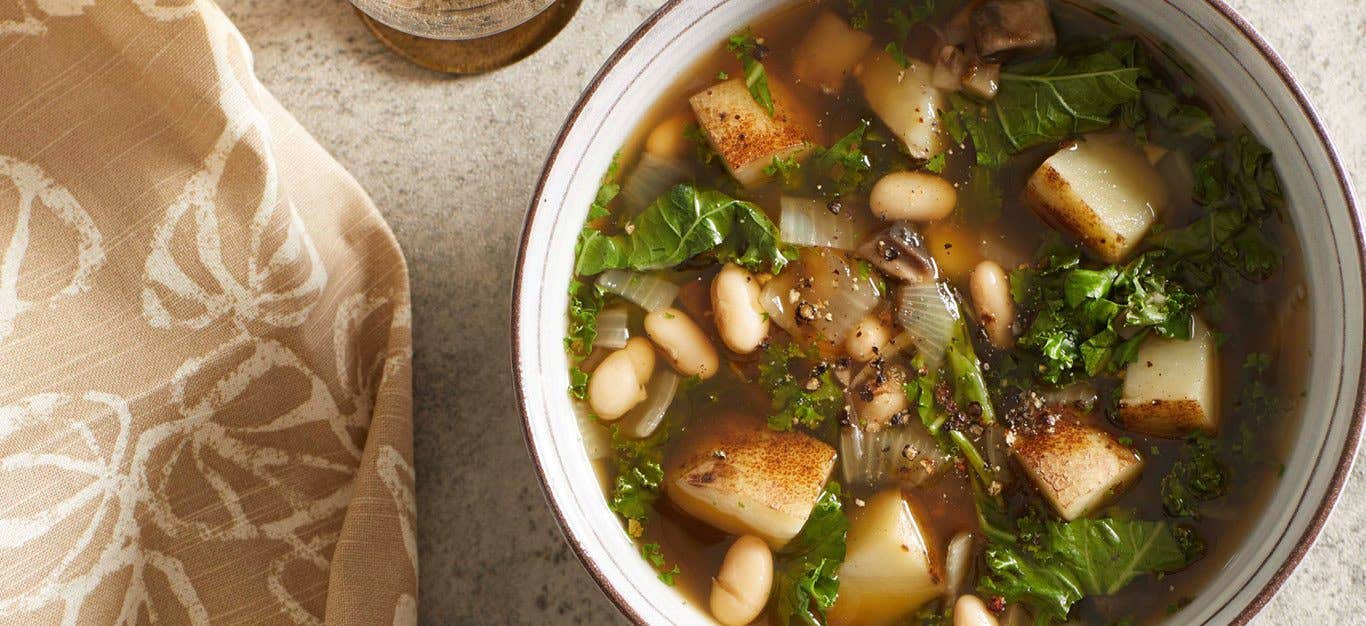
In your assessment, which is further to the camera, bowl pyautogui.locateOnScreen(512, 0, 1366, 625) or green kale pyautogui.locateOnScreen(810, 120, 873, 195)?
green kale pyautogui.locateOnScreen(810, 120, 873, 195)

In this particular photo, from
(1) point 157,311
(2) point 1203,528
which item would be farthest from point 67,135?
(2) point 1203,528

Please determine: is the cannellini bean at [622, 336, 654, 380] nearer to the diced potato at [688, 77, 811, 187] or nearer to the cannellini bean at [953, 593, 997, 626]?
the diced potato at [688, 77, 811, 187]

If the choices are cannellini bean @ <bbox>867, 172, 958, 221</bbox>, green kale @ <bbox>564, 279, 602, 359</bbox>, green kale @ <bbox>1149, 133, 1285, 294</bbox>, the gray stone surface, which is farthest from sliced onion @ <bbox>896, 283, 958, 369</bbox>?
the gray stone surface

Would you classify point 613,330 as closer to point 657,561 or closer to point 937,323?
point 657,561

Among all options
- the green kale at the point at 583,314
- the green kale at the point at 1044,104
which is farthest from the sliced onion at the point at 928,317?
the green kale at the point at 583,314

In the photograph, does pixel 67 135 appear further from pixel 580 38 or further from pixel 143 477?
pixel 580 38

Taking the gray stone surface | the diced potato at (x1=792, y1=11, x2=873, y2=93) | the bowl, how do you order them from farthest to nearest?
the gray stone surface → the diced potato at (x1=792, y1=11, x2=873, y2=93) → the bowl
